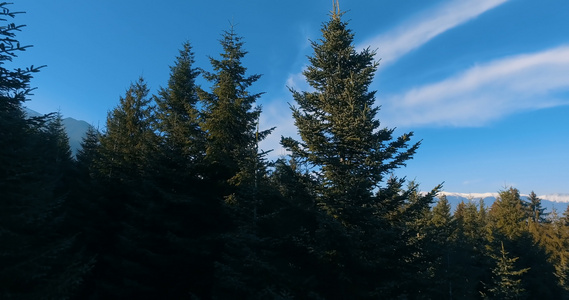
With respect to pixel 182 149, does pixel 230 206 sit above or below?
below

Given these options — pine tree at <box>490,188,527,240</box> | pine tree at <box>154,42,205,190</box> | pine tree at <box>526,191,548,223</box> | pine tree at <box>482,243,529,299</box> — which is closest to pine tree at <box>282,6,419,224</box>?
pine tree at <box>154,42,205,190</box>

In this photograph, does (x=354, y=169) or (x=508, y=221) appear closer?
(x=354, y=169)

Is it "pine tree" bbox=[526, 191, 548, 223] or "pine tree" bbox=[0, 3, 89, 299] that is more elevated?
"pine tree" bbox=[526, 191, 548, 223]

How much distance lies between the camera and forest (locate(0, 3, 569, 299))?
31.8 feet

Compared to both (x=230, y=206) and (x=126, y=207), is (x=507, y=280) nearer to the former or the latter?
(x=230, y=206)

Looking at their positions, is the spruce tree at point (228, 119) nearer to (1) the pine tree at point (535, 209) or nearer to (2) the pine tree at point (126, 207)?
(2) the pine tree at point (126, 207)

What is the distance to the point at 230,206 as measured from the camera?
12.2 m

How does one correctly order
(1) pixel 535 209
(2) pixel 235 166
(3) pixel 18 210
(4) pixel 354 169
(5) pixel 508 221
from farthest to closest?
(1) pixel 535 209, (5) pixel 508 221, (2) pixel 235 166, (4) pixel 354 169, (3) pixel 18 210

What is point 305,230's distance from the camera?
36.4 feet

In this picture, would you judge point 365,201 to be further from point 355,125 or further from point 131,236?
point 131,236

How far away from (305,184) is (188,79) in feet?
43.6

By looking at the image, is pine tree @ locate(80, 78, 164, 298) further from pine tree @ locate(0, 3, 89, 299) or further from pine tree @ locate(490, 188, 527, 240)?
pine tree @ locate(490, 188, 527, 240)

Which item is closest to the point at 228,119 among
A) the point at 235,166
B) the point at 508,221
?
the point at 235,166

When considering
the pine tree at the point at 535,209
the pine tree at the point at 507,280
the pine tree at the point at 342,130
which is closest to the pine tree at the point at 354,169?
the pine tree at the point at 342,130
